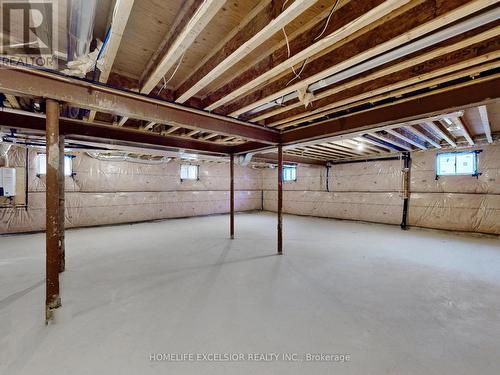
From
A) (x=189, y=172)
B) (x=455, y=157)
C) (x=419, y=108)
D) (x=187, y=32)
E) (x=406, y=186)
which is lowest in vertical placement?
(x=406, y=186)

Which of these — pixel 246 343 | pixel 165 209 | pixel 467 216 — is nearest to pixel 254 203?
pixel 165 209

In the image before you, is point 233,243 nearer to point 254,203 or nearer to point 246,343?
point 246,343

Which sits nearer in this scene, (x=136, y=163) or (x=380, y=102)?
(x=380, y=102)

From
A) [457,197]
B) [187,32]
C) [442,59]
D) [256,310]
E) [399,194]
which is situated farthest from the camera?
[399,194]

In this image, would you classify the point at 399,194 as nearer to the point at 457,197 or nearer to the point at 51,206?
the point at 457,197

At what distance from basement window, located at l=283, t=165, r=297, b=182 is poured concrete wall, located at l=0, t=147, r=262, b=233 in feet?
6.34

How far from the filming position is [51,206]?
6.19 feet

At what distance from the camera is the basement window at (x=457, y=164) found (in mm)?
4981

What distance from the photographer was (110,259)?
3.37 metres

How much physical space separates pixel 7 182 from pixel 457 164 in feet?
32.4

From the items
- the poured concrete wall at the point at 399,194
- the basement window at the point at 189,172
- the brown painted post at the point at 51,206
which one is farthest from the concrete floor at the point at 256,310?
the basement window at the point at 189,172

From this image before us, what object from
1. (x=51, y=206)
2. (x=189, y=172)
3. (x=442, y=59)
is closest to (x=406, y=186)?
(x=442, y=59)

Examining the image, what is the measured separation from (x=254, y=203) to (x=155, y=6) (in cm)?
866

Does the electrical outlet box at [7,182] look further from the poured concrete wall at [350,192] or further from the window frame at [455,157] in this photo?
the window frame at [455,157]
